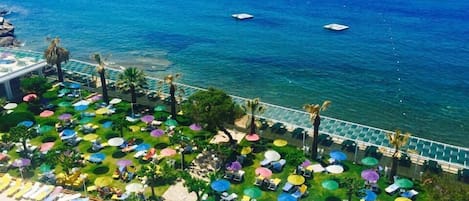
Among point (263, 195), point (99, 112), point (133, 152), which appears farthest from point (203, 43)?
point (263, 195)

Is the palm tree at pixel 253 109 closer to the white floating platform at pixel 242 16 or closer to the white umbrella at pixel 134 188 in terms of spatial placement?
the white umbrella at pixel 134 188

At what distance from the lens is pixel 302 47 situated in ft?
376

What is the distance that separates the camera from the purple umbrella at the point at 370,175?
51.2 m

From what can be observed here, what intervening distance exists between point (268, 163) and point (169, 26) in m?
88.2

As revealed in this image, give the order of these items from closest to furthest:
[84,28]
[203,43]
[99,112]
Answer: [99,112], [203,43], [84,28]

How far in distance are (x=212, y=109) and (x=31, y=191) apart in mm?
21946

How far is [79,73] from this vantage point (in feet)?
277

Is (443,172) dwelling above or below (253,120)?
below

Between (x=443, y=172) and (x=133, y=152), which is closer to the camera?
(x=443, y=172)

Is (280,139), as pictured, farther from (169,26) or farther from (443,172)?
(169,26)

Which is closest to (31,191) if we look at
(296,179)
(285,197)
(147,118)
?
(147,118)

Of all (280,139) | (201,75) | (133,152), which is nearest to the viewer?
(133,152)

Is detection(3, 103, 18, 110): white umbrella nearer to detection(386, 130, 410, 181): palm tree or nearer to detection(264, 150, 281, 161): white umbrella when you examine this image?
detection(264, 150, 281, 161): white umbrella

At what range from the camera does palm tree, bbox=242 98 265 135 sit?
199 ft
